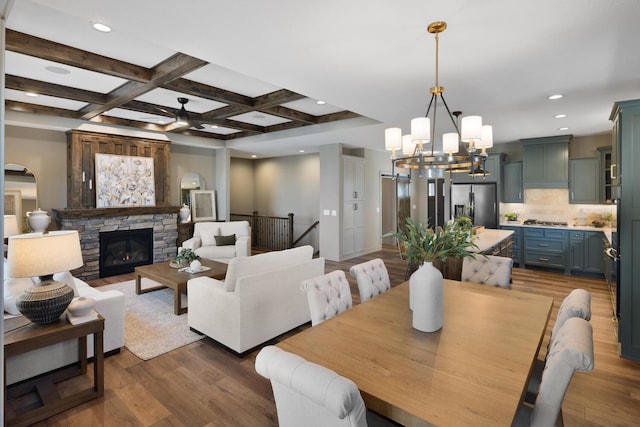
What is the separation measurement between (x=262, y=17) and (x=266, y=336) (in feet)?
8.90

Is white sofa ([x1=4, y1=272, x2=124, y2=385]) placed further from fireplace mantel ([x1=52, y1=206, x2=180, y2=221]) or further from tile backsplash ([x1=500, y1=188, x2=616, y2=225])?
tile backsplash ([x1=500, y1=188, x2=616, y2=225])

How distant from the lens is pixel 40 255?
7.18 ft

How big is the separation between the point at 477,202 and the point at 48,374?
7.16 meters

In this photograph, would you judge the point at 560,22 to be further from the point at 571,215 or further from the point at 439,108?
the point at 571,215

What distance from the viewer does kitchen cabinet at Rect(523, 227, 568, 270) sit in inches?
238

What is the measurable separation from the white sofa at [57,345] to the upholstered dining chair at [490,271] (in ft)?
10.8

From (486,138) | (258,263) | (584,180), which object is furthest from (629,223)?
(584,180)

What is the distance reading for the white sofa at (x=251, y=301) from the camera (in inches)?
119

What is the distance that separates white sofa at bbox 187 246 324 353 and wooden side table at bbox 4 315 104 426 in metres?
0.99

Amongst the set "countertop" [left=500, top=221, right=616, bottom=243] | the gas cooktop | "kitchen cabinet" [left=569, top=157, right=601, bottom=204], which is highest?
"kitchen cabinet" [left=569, top=157, right=601, bottom=204]

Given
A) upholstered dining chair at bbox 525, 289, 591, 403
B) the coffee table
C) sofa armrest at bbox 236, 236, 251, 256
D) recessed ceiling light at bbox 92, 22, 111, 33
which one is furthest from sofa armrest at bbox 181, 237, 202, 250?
upholstered dining chair at bbox 525, 289, 591, 403

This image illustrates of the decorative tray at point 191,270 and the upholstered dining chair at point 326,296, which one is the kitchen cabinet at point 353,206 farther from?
the upholstered dining chair at point 326,296

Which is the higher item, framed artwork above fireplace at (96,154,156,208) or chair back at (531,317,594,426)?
framed artwork above fireplace at (96,154,156,208)

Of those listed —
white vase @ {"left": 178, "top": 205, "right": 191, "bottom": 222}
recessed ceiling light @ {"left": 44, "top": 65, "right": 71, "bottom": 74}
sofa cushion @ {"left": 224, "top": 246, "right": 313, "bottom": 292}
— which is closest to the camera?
sofa cushion @ {"left": 224, "top": 246, "right": 313, "bottom": 292}
